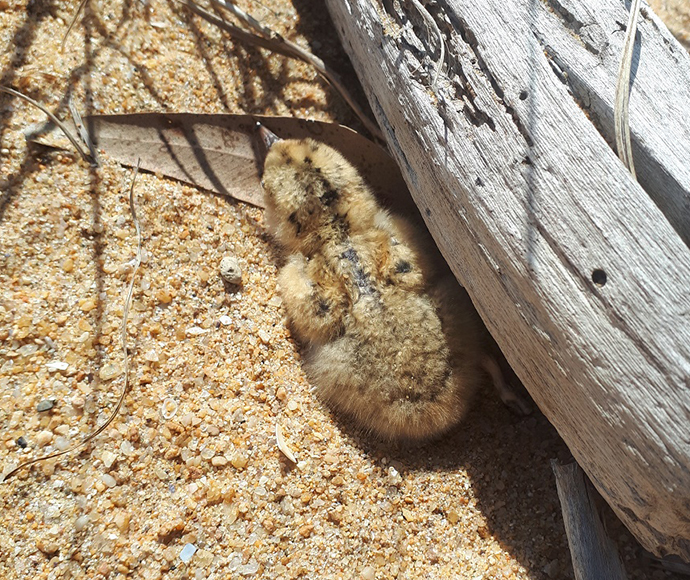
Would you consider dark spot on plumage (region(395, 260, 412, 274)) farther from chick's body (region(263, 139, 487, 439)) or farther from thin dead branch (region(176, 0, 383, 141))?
thin dead branch (region(176, 0, 383, 141))

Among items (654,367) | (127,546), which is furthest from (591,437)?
(127,546)

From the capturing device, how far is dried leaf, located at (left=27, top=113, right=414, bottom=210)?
311 centimetres

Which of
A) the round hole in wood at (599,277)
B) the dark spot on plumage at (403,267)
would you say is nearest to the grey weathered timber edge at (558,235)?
the round hole in wood at (599,277)

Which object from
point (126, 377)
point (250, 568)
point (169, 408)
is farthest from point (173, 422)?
point (250, 568)

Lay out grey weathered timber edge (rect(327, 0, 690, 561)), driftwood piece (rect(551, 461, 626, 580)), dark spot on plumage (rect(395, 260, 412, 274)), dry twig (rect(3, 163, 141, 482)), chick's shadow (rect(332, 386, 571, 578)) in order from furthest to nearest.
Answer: dark spot on plumage (rect(395, 260, 412, 274))
chick's shadow (rect(332, 386, 571, 578))
dry twig (rect(3, 163, 141, 482))
driftwood piece (rect(551, 461, 626, 580))
grey weathered timber edge (rect(327, 0, 690, 561))

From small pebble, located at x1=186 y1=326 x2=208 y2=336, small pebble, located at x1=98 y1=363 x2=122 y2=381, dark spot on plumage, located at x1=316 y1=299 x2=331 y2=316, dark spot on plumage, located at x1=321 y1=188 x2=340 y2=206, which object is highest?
dark spot on plumage, located at x1=321 y1=188 x2=340 y2=206

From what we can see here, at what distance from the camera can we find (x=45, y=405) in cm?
250

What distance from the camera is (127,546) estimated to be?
2.40m

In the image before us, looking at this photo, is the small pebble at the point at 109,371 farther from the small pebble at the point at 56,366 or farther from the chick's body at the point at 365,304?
the chick's body at the point at 365,304

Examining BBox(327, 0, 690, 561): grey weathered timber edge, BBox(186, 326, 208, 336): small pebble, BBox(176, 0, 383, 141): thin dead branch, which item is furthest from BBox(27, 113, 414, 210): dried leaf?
BBox(186, 326, 208, 336): small pebble

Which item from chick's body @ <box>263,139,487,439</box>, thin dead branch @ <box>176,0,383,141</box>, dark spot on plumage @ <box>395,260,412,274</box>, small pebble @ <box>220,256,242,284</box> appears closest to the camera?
chick's body @ <box>263,139,487,439</box>

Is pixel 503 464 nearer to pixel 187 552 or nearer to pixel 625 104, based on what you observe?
pixel 187 552

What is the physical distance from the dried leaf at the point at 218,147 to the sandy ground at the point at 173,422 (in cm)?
10

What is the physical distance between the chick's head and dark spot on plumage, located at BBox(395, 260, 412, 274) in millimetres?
318
